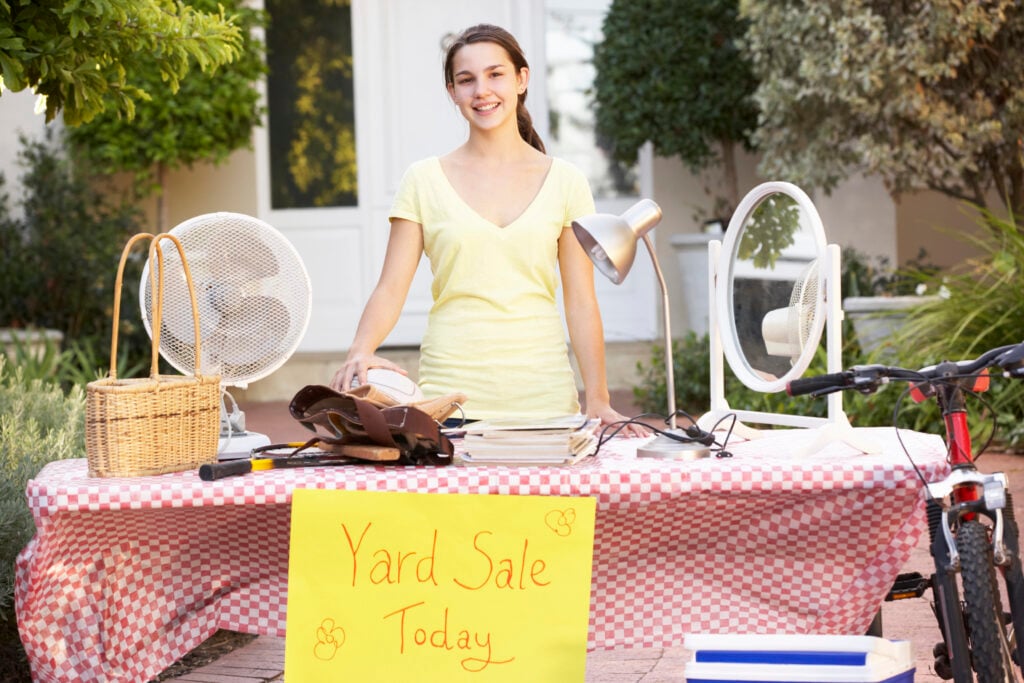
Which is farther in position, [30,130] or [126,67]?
[30,130]

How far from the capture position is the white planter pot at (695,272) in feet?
28.6

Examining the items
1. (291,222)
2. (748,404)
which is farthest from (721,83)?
(291,222)

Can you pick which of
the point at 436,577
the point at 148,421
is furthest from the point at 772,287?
the point at 148,421

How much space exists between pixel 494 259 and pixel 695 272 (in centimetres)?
599

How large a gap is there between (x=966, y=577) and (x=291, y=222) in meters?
7.46

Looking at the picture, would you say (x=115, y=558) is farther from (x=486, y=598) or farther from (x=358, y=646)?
(x=486, y=598)

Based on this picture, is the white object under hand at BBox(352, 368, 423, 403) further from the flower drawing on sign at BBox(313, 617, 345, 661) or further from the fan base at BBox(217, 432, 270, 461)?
the flower drawing on sign at BBox(313, 617, 345, 661)

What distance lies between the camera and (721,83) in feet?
A: 27.7

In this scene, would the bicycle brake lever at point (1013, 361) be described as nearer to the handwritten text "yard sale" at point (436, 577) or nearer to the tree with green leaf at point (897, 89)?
the handwritten text "yard sale" at point (436, 577)

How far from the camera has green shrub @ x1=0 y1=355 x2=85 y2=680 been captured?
3.52m

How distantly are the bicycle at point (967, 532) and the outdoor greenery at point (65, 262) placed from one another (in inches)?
246

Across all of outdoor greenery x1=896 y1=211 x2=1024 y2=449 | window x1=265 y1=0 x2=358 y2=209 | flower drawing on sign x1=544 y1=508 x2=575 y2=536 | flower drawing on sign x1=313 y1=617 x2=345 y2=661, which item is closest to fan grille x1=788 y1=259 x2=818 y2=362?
flower drawing on sign x1=544 y1=508 x2=575 y2=536

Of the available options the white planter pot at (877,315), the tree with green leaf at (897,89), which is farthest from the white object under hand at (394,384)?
the tree with green leaf at (897,89)

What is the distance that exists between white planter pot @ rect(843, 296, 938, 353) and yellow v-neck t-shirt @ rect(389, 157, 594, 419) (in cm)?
429
